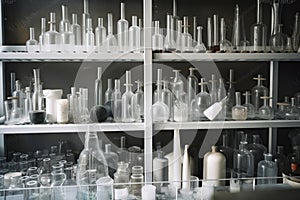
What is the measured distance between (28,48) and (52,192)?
2.38 ft

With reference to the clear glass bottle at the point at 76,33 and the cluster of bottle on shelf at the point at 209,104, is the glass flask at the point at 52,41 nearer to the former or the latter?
the clear glass bottle at the point at 76,33

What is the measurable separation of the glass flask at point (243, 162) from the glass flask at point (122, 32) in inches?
34.2

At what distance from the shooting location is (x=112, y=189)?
1620mm

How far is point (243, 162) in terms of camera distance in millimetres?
1924

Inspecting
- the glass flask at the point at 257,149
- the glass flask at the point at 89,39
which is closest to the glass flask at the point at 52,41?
the glass flask at the point at 89,39

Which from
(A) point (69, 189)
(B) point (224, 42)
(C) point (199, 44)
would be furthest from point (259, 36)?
(A) point (69, 189)

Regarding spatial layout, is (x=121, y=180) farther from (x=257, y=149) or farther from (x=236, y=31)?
(x=236, y=31)

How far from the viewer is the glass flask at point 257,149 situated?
1.96 meters

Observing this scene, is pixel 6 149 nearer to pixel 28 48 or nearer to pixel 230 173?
pixel 28 48

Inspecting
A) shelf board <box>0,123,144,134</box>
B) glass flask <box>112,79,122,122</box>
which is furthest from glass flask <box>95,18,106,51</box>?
shelf board <box>0,123,144,134</box>

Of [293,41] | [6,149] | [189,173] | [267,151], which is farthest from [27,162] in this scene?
[293,41]

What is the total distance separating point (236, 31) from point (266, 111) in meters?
0.47

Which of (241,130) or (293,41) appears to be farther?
(241,130)

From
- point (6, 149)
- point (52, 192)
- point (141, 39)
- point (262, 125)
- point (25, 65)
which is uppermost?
point (141, 39)
